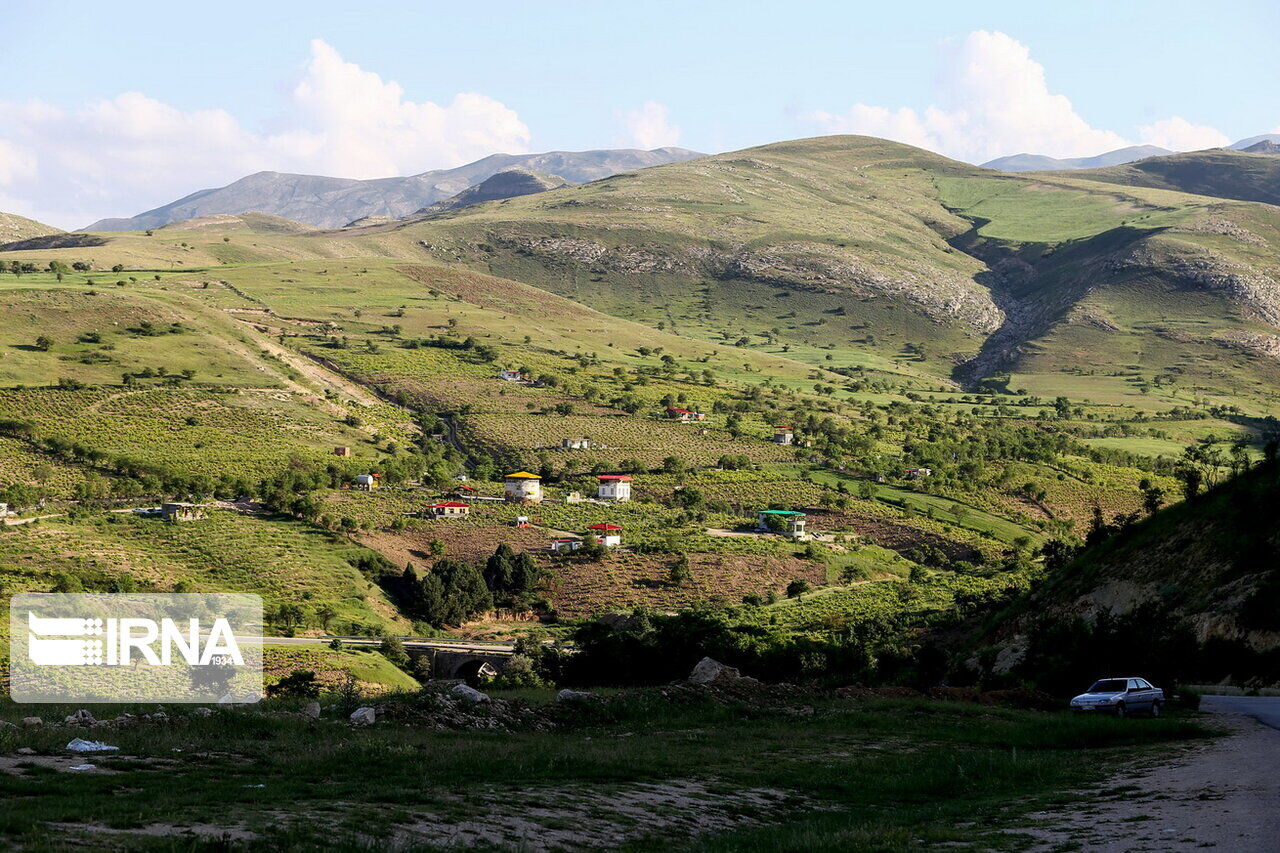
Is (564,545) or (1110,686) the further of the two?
(564,545)

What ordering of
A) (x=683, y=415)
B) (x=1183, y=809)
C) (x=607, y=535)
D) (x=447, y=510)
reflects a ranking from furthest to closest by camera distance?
(x=683, y=415), (x=447, y=510), (x=607, y=535), (x=1183, y=809)

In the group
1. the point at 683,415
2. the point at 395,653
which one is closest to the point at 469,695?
the point at 395,653

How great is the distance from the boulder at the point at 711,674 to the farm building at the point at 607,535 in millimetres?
68739

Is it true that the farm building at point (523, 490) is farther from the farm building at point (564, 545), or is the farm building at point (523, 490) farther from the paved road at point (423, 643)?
the paved road at point (423, 643)

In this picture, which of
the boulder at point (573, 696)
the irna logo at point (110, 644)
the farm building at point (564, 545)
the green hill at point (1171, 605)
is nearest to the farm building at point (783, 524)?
the farm building at point (564, 545)

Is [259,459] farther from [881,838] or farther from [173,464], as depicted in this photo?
[881,838]

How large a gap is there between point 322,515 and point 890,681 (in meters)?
69.4

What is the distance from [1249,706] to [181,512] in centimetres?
8757

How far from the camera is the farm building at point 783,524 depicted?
4235 inches

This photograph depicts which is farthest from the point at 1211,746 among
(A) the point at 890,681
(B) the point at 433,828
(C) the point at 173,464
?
(C) the point at 173,464

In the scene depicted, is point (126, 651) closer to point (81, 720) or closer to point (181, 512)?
point (81, 720)

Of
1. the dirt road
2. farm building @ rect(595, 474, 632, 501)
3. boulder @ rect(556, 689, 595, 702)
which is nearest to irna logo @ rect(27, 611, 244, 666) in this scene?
boulder @ rect(556, 689, 595, 702)

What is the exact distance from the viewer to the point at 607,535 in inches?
4018

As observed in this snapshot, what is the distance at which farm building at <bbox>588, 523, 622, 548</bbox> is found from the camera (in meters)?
101
